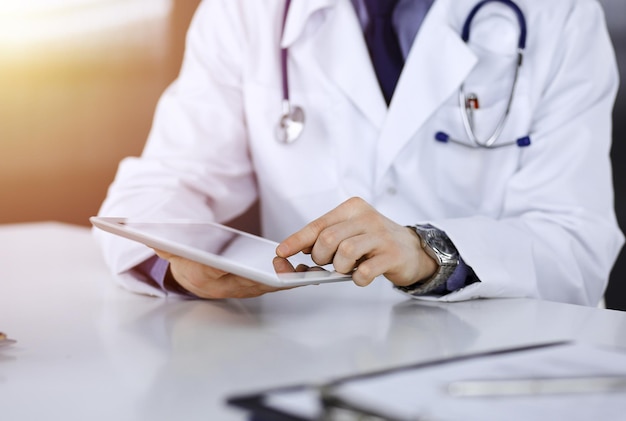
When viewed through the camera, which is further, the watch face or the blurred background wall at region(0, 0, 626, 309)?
the blurred background wall at region(0, 0, 626, 309)

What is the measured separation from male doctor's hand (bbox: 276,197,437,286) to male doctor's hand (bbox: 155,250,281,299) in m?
0.06

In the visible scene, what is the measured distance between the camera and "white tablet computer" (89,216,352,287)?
78 centimetres

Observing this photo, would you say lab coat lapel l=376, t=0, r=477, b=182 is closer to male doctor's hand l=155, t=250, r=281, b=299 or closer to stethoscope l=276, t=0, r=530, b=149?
stethoscope l=276, t=0, r=530, b=149

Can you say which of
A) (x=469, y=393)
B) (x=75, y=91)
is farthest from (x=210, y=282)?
(x=75, y=91)

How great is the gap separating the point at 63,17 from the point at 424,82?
1.08 m

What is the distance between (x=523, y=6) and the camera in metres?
1.38

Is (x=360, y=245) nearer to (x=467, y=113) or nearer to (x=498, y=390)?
(x=498, y=390)

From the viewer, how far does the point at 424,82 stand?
53.5 inches

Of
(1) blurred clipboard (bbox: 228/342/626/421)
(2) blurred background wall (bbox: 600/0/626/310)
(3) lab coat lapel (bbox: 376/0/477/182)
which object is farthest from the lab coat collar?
(1) blurred clipboard (bbox: 228/342/626/421)

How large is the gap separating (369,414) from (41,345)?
450mm

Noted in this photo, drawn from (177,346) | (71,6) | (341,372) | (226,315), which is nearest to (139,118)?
(71,6)

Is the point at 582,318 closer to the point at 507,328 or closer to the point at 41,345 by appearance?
the point at 507,328

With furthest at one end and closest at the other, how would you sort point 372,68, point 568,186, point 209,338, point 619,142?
point 619,142 < point 372,68 < point 568,186 < point 209,338

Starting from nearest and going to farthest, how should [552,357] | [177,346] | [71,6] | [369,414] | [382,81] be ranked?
[369,414] < [552,357] < [177,346] < [382,81] < [71,6]
